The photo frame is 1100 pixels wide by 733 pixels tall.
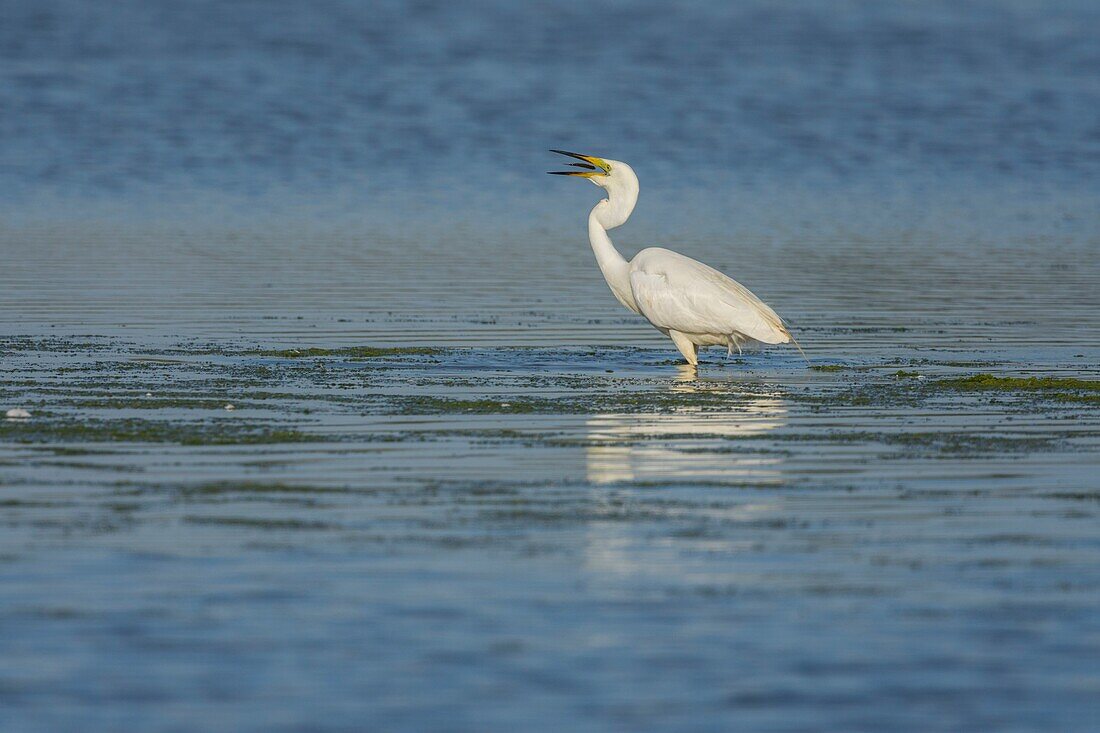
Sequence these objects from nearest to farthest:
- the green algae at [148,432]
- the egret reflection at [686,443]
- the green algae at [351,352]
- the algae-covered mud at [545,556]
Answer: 1. the algae-covered mud at [545,556]
2. the egret reflection at [686,443]
3. the green algae at [148,432]
4. the green algae at [351,352]

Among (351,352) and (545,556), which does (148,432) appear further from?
(351,352)

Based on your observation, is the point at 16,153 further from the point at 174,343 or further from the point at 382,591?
the point at 382,591

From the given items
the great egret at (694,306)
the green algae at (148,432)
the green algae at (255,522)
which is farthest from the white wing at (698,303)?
the green algae at (255,522)

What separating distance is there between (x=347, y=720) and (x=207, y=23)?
6935 cm

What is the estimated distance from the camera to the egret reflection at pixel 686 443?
31.9ft

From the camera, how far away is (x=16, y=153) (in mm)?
46031

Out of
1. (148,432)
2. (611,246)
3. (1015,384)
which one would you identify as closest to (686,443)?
(148,432)

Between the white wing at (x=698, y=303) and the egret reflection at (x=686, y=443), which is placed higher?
the white wing at (x=698, y=303)

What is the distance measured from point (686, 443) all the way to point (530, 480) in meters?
1.64

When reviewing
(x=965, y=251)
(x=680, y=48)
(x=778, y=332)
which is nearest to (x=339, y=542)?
(x=778, y=332)

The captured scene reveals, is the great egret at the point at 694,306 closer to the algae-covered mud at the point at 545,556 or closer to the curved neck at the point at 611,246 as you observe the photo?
the curved neck at the point at 611,246

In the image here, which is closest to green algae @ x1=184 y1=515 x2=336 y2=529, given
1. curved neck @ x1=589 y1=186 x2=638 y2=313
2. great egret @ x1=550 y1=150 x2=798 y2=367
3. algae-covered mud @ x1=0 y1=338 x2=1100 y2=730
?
algae-covered mud @ x1=0 y1=338 x2=1100 y2=730

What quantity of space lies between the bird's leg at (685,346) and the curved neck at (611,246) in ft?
2.75

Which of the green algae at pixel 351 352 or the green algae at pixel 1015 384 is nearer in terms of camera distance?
the green algae at pixel 1015 384
